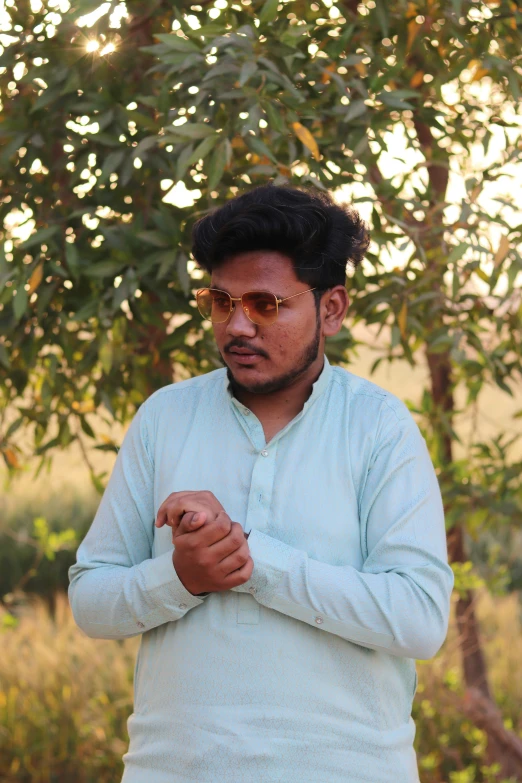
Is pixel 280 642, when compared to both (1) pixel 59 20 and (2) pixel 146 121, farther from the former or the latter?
(1) pixel 59 20

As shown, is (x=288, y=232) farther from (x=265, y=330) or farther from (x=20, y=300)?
(x=20, y=300)

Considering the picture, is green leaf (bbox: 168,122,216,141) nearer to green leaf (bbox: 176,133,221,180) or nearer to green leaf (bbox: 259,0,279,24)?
green leaf (bbox: 176,133,221,180)

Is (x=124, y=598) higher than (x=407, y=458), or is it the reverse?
(x=407, y=458)

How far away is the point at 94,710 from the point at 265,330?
11.2 ft

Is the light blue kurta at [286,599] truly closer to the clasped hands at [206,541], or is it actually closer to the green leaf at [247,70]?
the clasped hands at [206,541]

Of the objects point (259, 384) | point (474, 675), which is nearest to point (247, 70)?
point (259, 384)

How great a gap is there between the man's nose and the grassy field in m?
2.69

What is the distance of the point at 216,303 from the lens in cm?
179

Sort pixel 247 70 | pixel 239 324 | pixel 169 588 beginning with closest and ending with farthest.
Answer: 1. pixel 169 588
2. pixel 239 324
3. pixel 247 70

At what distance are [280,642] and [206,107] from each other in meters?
1.39

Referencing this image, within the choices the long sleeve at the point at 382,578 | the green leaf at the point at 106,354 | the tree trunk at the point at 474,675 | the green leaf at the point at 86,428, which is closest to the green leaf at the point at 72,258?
the green leaf at the point at 106,354

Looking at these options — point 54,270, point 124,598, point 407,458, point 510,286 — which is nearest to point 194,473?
point 124,598

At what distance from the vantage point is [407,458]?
1701 mm

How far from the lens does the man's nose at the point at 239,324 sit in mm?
1733
